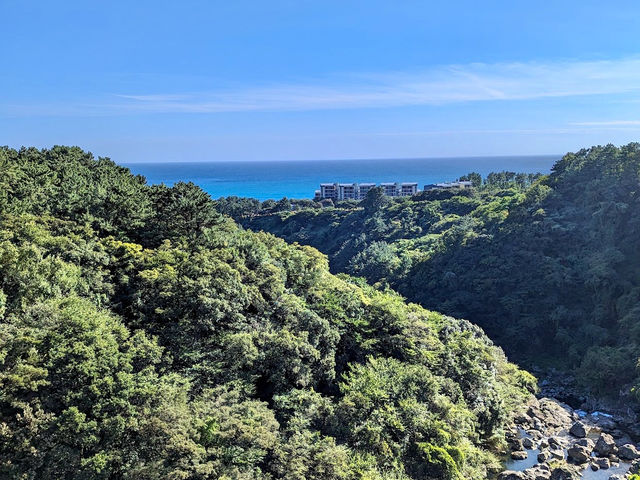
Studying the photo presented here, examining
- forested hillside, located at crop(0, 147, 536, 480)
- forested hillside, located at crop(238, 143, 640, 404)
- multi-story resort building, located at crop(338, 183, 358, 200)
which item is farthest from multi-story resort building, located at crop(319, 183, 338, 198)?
forested hillside, located at crop(0, 147, 536, 480)

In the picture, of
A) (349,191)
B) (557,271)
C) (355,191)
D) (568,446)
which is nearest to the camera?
(568,446)

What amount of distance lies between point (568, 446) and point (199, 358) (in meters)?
25.0

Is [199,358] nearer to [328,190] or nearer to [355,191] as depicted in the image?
[355,191]

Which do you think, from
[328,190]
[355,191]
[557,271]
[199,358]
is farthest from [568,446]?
[328,190]

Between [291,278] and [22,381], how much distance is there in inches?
680

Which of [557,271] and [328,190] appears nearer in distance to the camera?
[557,271]

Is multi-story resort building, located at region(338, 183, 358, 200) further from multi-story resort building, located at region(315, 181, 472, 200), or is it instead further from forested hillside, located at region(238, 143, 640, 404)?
forested hillside, located at region(238, 143, 640, 404)

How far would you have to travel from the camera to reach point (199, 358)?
70.1ft

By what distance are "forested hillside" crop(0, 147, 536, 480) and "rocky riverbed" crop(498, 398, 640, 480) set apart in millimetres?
1734

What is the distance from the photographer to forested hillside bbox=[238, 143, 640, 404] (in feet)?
137

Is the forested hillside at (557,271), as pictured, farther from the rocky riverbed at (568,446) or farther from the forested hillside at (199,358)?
the forested hillside at (199,358)

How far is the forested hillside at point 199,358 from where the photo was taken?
1641cm

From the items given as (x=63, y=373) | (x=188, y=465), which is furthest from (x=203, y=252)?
(x=188, y=465)

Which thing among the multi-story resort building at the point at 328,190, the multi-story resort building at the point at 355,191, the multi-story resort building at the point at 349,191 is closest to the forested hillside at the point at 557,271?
the multi-story resort building at the point at 355,191
